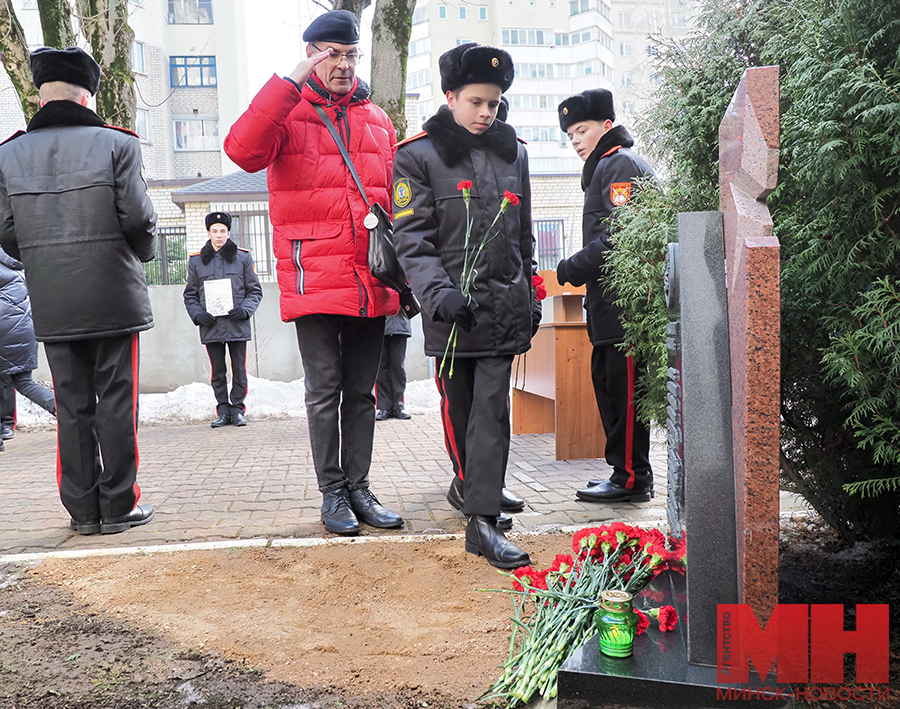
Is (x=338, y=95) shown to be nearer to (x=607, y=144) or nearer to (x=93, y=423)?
(x=607, y=144)

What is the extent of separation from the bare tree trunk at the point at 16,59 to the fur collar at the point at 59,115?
5.27 metres

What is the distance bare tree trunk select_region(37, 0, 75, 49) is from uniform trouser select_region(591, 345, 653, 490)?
24.9 feet

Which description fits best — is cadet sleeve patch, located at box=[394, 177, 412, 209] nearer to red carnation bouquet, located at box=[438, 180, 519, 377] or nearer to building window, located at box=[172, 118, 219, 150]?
red carnation bouquet, located at box=[438, 180, 519, 377]

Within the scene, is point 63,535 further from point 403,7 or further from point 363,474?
point 403,7

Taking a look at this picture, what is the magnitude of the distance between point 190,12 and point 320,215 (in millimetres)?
42215

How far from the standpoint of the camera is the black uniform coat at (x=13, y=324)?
313 inches

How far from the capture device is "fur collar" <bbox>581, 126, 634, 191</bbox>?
469 centimetres

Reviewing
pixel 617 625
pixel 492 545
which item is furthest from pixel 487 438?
pixel 617 625

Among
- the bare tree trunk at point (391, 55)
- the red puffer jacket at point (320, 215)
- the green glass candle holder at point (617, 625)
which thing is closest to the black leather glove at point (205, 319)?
the bare tree trunk at point (391, 55)

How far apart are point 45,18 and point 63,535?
7.03 meters

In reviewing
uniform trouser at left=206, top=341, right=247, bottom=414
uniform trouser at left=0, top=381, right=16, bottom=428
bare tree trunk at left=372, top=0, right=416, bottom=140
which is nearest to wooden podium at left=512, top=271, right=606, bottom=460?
bare tree trunk at left=372, top=0, right=416, bottom=140

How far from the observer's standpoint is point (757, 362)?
201 centimetres

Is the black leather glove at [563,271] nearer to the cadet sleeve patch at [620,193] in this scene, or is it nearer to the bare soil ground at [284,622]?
the cadet sleeve patch at [620,193]

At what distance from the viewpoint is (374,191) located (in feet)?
13.2
